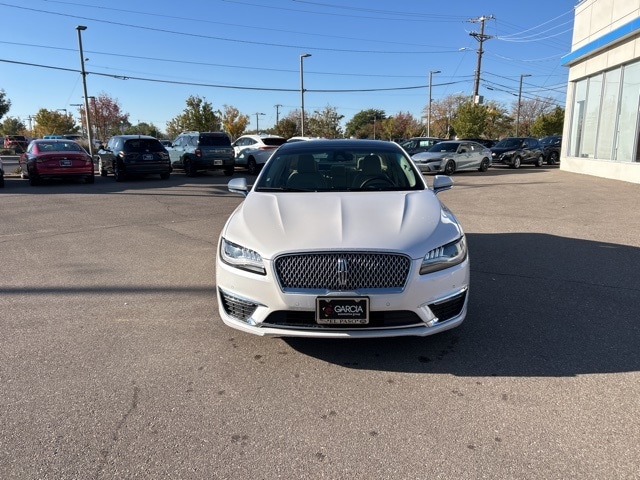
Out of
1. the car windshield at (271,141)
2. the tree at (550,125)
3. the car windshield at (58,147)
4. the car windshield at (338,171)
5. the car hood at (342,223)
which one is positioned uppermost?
the tree at (550,125)

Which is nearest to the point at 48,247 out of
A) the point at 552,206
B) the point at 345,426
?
the point at 345,426

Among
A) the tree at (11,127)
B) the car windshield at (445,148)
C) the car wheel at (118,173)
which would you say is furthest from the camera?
the tree at (11,127)

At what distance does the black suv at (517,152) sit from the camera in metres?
25.1

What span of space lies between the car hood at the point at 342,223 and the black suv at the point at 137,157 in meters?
15.0

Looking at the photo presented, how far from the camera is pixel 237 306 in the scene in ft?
11.5

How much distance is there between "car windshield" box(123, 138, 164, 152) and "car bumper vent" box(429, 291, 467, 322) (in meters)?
16.9

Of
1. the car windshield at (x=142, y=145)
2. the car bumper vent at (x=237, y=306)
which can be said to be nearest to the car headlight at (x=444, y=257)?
the car bumper vent at (x=237, y=306)

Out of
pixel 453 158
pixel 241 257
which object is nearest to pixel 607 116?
pixel 453 158

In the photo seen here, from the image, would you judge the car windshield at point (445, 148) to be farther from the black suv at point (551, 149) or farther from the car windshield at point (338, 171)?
the car windshield at point (338, 171)

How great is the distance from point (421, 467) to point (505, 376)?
1.22 m

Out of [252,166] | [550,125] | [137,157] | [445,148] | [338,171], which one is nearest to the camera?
[338,171]

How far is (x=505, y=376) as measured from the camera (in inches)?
131

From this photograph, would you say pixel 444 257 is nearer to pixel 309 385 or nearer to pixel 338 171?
pixel 309 385

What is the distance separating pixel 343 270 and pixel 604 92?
64.3 ft
